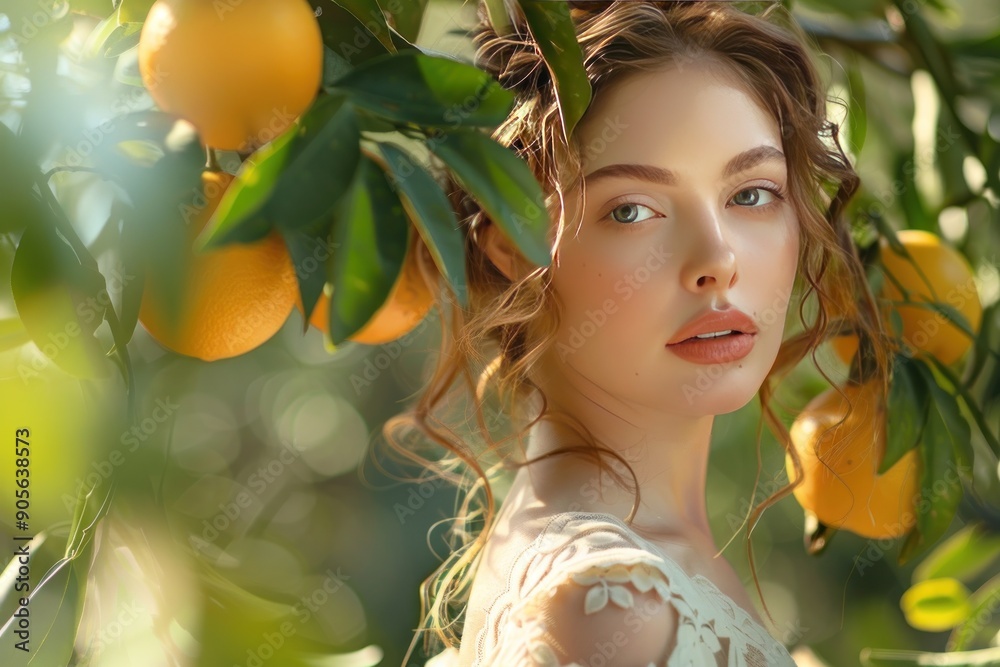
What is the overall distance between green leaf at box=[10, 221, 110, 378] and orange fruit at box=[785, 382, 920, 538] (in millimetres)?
569

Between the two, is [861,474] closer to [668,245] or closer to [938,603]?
[938,603]

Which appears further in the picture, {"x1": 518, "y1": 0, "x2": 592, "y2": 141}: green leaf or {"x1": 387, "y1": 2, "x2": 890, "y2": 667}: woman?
{"x1": 387, "y1": 2, "x2": 890, "y2": 667}: woman

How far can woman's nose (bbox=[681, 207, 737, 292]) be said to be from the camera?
68cm

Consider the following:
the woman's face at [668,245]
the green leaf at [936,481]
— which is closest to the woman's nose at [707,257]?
the woman's face at [668,245]

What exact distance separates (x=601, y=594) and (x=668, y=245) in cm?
23

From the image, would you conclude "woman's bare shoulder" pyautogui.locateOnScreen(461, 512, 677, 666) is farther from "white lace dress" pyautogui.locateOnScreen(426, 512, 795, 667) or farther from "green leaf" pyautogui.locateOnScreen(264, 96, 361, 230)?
"green leaf" pyautogui.locateOnScreen(264, 96, 361, 230)

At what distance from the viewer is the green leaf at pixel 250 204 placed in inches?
15.0

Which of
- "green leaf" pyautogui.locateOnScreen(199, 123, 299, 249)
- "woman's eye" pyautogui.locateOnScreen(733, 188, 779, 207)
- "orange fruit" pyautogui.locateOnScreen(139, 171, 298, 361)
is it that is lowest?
"woman's eye" pyautogui.locateOnScreen(733, 188, 779, 207)

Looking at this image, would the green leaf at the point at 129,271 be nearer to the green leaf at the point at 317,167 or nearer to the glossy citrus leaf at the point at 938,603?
the green leaf at the point at 317,167

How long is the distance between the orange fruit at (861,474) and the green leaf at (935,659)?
123 millimetres

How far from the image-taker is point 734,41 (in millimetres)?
771

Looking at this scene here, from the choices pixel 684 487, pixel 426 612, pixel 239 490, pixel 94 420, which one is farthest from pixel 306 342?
pixel 94 420

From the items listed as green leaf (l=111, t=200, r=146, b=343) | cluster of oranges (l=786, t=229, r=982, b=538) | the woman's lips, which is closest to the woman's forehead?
the woman's lips

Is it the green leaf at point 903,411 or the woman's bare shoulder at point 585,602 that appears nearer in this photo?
the woman's bare shoulder at point 585,602
